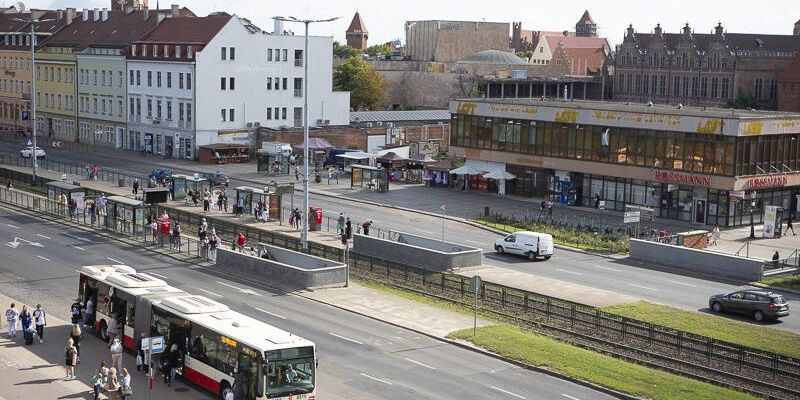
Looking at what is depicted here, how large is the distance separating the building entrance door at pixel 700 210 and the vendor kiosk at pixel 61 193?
40520 mm

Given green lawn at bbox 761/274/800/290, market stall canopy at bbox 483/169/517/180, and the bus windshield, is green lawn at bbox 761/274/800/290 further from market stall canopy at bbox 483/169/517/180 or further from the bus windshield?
market stall canopy at bbox 483/169/517/180

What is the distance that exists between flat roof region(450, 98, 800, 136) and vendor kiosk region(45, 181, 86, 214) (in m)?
35.2

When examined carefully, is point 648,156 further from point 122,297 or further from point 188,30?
point 188,30

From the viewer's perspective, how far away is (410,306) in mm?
43219

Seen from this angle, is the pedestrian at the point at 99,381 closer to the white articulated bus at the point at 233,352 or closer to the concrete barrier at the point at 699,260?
the white articulated bus at the point at 233,352

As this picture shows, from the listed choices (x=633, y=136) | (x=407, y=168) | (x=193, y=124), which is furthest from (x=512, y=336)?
(x=193, y=124)

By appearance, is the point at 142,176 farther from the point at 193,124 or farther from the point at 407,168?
the point at 407,168

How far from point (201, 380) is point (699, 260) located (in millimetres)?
32306

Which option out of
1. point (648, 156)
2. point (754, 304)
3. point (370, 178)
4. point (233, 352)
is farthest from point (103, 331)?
point (370, 178)

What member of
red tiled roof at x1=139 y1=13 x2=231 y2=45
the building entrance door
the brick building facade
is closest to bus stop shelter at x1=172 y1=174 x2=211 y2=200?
red tiled roof at x1=139 y1=13 x2=231 y2=45

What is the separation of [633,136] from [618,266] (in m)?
22.1

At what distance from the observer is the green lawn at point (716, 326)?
38.5m

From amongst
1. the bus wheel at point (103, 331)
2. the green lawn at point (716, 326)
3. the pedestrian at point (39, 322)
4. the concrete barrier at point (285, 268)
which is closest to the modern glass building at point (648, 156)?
the green lawn at point (716, 326)

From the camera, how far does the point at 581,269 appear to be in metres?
54.2
